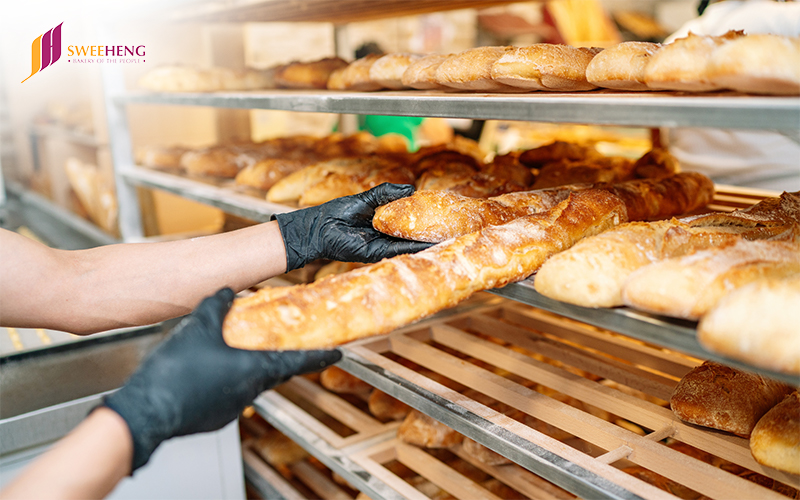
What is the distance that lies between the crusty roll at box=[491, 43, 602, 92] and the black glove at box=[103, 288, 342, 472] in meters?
0.79

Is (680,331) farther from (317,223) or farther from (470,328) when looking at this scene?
(470,328)

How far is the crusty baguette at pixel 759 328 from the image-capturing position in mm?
786

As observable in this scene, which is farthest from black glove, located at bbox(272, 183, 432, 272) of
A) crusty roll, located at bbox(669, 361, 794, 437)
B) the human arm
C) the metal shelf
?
crusty roll, located at bbox(669, 361, 794, 437)

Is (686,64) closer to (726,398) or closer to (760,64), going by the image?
(760,64)

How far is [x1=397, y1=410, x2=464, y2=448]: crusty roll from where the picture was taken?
181cm

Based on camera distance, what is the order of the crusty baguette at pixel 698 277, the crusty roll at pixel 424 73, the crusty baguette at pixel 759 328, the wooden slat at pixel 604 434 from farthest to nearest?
the crusty roll at pixel 424 73 → the wooden slat at pixel 604 434 → the crusty baguette at pixel 698 277 → the crusty baguette at pixel 759 328

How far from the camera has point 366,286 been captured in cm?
108

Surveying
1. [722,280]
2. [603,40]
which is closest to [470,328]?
[722,280]

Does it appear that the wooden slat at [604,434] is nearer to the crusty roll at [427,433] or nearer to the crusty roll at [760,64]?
the crusty roll at [427,433]

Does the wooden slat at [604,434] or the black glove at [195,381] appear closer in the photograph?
the black glove at [195,381]

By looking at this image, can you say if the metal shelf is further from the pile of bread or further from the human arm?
the human arm

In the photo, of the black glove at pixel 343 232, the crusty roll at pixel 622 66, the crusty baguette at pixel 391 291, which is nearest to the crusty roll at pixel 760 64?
the crusty roll at pixel 622 66

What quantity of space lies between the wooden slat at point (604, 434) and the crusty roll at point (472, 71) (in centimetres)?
74

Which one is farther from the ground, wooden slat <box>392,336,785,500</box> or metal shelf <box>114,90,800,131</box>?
metal shelf <box>114,90,800,131</box>
